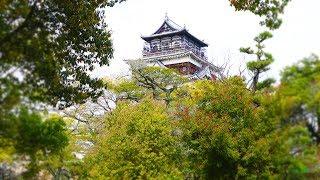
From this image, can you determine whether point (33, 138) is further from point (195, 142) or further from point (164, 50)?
point (164, 50)

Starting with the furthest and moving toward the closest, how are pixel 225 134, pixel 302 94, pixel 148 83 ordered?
1. pixel 148 83
2. pixel 225 134
3. pixel 302 94

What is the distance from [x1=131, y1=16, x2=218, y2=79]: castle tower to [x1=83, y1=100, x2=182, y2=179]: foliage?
2901 cm

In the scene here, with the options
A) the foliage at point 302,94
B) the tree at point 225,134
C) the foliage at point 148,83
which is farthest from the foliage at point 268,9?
the foliage at point 148,83

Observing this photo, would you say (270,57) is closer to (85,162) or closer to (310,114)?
(85,162)

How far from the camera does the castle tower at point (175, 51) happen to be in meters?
55.5

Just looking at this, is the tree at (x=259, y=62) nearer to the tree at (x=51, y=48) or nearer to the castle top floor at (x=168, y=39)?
the tree at (x=51, y=48)

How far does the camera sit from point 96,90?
43.9ft

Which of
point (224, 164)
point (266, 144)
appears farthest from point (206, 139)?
point (266, 144)

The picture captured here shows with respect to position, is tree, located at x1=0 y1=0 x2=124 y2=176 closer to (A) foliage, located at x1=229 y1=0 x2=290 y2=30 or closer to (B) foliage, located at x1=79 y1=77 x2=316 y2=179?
(A) foliage, located at x1=229 y1=0 x2=290 y2=30

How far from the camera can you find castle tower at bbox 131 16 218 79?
55.5m

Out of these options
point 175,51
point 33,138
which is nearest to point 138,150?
point 33,138

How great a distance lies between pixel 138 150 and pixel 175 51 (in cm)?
3642

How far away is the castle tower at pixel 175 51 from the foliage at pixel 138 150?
95.2 ft

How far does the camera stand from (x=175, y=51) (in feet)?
188
